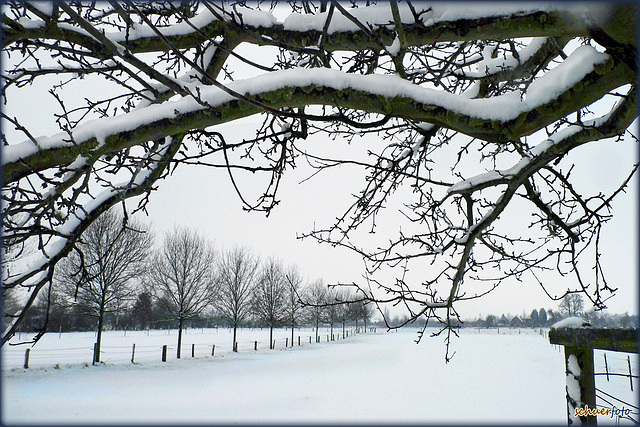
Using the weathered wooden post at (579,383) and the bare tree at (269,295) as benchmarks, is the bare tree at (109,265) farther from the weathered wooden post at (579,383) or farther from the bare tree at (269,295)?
the weathered wooden post at (579,383)

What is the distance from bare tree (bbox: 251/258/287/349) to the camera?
88.3 ft

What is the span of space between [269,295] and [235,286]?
127 inches

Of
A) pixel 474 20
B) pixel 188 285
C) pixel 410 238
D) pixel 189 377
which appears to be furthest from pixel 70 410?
pixel 188 285

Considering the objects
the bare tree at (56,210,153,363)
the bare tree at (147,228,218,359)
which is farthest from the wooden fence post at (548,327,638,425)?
the bare tree at (147,228,218,359)

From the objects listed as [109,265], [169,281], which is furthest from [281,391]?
[169,281]

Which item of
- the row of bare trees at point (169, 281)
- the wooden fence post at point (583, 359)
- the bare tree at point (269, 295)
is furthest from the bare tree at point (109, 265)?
the wooden fence post at point (583, 359)

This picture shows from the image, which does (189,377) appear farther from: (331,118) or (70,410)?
(331,118)

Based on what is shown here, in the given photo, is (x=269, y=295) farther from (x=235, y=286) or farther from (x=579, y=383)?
(x=579, y=383)

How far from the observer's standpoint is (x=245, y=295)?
25094 millimetres

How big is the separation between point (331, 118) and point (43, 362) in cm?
1767

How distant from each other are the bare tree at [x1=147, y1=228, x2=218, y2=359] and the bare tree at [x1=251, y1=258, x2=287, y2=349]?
5571 millimetres

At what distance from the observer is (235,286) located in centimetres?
2494

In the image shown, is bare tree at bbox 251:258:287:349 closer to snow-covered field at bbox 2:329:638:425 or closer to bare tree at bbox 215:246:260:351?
bare tree at bbox 215:246:260:351

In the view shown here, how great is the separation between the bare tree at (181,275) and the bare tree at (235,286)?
268 centimetres
